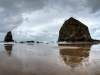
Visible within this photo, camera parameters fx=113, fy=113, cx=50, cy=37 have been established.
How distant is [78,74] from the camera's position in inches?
208

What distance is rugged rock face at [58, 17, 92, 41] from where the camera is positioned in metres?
63.8

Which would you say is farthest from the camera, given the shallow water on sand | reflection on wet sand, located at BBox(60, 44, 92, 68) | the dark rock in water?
the dark rock in water

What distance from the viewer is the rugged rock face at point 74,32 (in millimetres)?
63812

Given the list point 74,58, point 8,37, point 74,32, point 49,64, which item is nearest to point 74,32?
point 74,32

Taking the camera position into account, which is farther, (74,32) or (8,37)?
(8,37)

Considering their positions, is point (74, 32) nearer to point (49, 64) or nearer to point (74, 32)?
point (74, 32)

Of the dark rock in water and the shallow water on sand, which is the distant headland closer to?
the dark rock in water

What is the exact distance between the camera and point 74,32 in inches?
2589

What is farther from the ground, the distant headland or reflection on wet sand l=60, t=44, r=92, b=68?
the distant headland

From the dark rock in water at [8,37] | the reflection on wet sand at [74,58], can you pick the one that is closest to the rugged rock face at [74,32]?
the dark rock in water at [8,37]

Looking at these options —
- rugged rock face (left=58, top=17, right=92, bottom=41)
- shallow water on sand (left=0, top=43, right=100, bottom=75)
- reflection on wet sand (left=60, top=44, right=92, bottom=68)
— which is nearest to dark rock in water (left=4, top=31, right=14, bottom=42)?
rugged rock face (left=58, top=17, right=92, bottom=41)

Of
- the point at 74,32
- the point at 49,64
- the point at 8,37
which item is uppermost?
the point at 74,32

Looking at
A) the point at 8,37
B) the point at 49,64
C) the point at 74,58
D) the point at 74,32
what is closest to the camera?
the point at 49,64

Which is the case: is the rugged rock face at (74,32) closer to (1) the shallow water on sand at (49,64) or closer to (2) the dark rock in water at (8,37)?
(2) the dark rock in water at (8,37)
